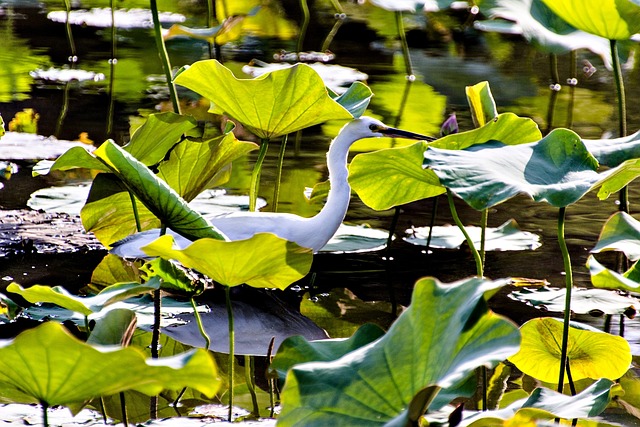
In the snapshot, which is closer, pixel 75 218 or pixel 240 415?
pixel 240 415

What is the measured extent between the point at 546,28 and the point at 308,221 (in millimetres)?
1137

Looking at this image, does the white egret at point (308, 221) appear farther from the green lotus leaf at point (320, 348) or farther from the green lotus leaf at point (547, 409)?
the green lotus leaf at point (547, 409)

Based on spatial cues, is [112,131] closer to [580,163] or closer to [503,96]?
[503,96]

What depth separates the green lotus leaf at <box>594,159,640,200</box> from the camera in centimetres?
188

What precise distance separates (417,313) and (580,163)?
599 millimetres

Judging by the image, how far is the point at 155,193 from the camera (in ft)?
7.18

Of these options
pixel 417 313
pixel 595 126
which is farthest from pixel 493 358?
pixel 595 126

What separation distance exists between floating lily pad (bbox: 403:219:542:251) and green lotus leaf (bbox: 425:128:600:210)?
4.99 feet

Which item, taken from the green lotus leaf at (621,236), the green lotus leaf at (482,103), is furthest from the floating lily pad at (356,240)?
the green lotus leaf at (621,236)

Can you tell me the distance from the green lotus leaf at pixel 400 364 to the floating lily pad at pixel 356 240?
191 cm

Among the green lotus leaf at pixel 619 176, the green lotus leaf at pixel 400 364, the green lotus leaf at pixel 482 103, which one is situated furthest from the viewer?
the green lotus leaf at pixel 482 103

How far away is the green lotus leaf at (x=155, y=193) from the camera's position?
2156 mm

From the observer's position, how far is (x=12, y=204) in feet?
12.5

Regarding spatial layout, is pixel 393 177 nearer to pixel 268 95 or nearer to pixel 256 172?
pixel 268 95
